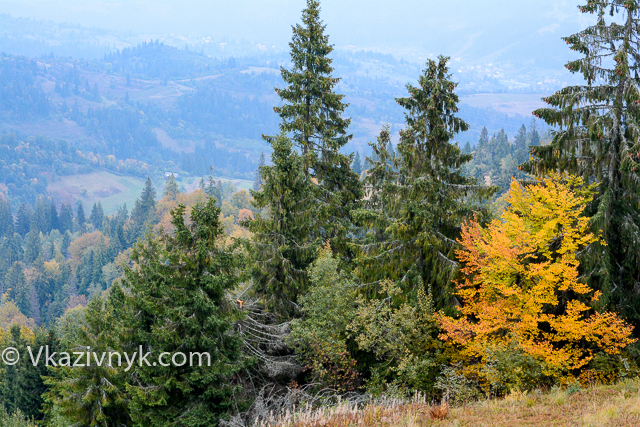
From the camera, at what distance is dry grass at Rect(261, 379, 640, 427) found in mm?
10859

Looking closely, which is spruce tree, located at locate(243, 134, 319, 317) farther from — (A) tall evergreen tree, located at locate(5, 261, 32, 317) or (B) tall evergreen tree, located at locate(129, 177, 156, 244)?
(B) tall evergreen tree, located at locate(129, 177, 156, 244)

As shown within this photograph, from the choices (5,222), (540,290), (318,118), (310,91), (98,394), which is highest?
(310,91)

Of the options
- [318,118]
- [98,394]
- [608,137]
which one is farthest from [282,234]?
[608,137]

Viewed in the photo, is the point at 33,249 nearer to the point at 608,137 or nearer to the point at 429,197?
the point at 429,197

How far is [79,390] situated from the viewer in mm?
20391

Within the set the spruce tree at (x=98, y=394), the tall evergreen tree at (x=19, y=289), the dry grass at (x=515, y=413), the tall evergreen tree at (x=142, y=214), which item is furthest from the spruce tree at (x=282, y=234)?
the tall evergreen tree at (x=142, y=214)

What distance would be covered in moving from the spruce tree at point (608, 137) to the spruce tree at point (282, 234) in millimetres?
10442

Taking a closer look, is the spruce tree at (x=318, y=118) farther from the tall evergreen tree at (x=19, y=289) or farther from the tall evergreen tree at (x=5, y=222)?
the tall evergreen tree at (x=5, y=222)

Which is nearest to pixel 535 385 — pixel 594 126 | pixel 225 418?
pixel 594 126

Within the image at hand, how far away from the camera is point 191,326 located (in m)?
16.9

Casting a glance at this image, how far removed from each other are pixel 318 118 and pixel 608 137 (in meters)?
14.1

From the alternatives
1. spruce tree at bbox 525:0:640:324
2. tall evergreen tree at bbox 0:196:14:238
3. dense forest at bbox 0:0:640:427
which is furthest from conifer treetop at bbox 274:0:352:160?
tall evergreen tree at bbox 0:196:14:238

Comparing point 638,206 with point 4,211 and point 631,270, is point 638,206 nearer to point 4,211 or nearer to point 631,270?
point 631,270

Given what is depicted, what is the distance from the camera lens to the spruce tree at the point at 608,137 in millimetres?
17109
